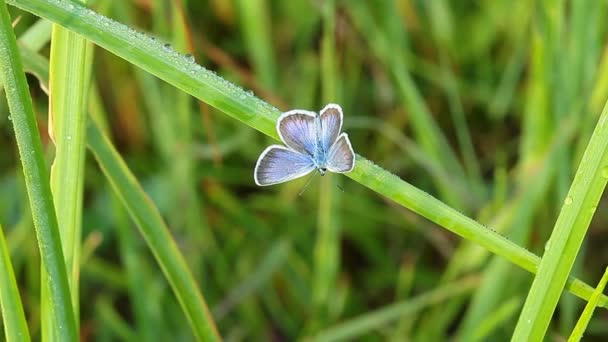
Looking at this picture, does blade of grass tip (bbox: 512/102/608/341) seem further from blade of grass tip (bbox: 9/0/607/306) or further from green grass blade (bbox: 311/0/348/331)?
green grass blade (bbox: 311/0/348/331)

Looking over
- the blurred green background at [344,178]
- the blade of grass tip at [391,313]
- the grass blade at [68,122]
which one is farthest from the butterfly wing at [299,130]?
the blade of grass tip at [391,313]

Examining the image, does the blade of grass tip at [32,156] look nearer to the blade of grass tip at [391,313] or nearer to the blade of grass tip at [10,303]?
the blade of grass tip at [10,303]

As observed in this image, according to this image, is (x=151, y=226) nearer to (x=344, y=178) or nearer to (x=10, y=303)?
(x=10, y=303)

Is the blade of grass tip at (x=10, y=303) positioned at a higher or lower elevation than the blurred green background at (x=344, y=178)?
lower

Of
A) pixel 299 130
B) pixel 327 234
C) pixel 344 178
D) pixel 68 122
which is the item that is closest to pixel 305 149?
pixel 299 130

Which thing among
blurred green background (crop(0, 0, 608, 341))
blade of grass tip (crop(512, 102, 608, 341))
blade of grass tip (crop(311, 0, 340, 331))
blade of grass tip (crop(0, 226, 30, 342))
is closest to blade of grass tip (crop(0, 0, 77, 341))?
blade of grass tip (crop(0, 226, 30, 342))

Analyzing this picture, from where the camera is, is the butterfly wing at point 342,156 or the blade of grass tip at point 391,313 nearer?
the butterfly wing at point 342,156

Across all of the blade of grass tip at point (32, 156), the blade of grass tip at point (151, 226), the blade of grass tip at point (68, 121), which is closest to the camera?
the blade of grass tip at point (32, 156)
